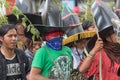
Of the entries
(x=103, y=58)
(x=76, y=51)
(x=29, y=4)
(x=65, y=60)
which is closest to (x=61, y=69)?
(x=65, y=60)

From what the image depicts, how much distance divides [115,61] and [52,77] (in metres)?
0.68

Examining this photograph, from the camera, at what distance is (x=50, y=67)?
4586mm

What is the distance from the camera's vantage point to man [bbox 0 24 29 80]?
5.15 metres

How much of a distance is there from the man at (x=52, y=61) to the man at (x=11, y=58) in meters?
0.66

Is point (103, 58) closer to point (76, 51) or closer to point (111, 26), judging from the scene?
point (111, 26)

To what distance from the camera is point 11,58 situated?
526 centimetres

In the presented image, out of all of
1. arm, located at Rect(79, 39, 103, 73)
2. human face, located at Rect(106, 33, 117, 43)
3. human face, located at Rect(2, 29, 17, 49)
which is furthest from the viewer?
human face, located at Rect(2, 29, 17, 49)

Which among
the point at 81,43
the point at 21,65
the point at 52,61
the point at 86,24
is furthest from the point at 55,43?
the point at 86,24

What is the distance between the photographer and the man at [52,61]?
4.52m

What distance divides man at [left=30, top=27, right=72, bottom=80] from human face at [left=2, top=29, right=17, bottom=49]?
2.11ft

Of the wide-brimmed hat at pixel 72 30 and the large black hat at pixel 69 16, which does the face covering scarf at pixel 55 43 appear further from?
the large black hat at pixel 69 16

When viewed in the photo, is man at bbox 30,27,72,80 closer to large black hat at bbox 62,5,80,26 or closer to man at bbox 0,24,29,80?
man at bbox 0,24,29,80

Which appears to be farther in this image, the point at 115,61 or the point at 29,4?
the point at 29,4

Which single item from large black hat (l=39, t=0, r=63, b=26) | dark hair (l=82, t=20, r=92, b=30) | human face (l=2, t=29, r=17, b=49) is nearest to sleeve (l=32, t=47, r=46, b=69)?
large black hat (l=39, t=0, r=63, b=26)
